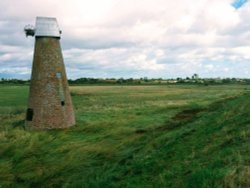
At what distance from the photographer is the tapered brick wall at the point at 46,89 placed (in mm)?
16844

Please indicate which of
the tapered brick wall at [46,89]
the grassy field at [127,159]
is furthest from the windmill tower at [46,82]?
the grassy field at [127,159]

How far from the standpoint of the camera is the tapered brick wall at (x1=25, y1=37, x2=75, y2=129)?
55.3 ft

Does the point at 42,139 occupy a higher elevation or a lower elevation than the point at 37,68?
lower

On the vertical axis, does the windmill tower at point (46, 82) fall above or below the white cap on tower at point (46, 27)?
below

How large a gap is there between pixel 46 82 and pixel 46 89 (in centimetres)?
44

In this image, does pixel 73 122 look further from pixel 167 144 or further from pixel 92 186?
pixel 92 186

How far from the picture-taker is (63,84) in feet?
57.7

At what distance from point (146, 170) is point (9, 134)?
11.1 m

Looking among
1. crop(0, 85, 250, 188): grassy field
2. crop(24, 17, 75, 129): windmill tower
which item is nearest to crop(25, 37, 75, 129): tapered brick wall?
crop(24, 17, 75, 129): windmill tower

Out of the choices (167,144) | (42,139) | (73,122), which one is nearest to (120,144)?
(167,144)

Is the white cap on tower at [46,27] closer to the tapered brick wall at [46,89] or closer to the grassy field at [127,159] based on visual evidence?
the tapered brick wall at [46,89]

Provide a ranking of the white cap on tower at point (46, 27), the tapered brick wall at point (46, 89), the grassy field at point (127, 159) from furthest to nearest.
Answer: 1. the white cap on tower at point (46, 27)
2. the tapered brick wall at point (46, 89)
3. the grassy field at point (127, 159)

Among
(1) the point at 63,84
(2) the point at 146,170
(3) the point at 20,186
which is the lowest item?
(3) the point at 20,186

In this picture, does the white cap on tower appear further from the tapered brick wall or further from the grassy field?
the grassy field
